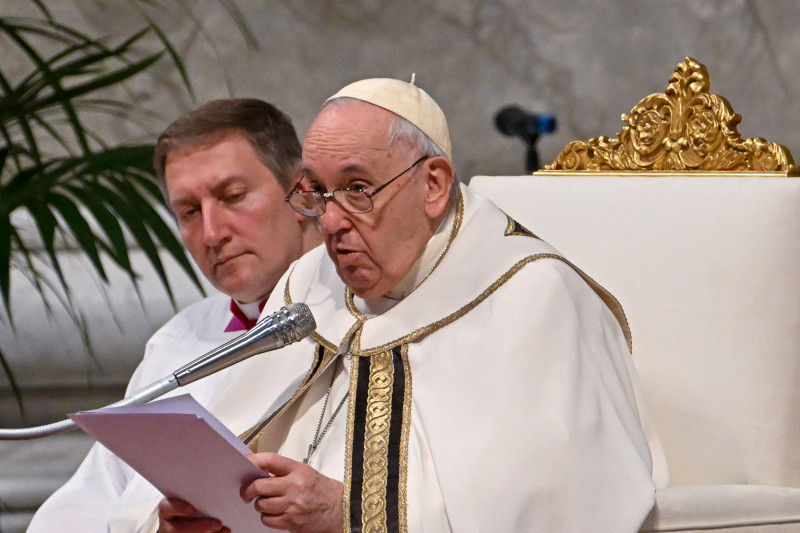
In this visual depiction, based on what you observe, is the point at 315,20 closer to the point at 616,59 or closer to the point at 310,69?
the point at 310,69

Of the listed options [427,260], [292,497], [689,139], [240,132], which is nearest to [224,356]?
[292,497]

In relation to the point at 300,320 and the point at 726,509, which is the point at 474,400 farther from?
the point at 726,509

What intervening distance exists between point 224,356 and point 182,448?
0.18 meters

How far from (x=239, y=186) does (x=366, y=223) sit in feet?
2.35

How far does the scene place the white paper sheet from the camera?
1.90m

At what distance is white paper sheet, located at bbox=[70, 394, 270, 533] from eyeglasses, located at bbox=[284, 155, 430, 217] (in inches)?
21.9

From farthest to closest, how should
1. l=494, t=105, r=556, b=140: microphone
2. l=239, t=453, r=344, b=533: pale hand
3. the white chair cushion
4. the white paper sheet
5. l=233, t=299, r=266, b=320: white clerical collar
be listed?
1. l=494, t=105, r=556, b=140: microphone
2. l=233, t=299, r=266, b=320: white clerical collar
3. the white chair cushion
4. l=239, t=453, r=344, b=533: pale hand
5. the white paper sheet

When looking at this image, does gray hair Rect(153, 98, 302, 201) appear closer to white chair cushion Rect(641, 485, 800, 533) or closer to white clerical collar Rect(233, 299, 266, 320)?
white clerical collar Rect(233, 299, 266, 320)

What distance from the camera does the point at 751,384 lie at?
2648mm


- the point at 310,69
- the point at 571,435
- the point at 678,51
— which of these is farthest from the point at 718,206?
the point at 310,69

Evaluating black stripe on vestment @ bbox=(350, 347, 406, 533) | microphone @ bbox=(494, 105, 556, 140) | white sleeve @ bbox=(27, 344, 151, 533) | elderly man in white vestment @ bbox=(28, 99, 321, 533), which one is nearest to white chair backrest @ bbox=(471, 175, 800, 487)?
black stripe on vestment @ bbox=(350, 347, 406, 533)

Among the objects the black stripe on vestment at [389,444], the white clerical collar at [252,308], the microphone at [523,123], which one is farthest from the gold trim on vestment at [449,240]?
the microphone at [523,123]

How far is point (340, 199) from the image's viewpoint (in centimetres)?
238

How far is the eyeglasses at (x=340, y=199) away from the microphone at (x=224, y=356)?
0.35 metres
